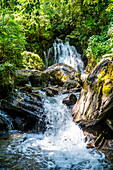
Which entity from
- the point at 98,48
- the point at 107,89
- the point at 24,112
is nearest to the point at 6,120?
the point at 24,112

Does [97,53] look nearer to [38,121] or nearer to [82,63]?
[82,63]

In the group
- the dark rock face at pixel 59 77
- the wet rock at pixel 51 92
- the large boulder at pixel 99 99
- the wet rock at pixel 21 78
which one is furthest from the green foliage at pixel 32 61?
the large boulder at pixel 99 99

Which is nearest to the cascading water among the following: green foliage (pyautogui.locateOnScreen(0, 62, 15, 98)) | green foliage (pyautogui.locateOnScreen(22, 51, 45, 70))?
green foliage (pyautogui.locateOnScreen(0, 62, 15, 98))

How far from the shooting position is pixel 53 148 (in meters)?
3.60

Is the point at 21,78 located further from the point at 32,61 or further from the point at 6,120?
the point at 32,61

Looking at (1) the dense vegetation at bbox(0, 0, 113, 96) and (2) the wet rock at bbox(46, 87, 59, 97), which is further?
(1) the dense vegetation at bbox(0, 0, 113, 96)

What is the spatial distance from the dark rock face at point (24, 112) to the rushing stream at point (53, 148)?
0.25 metres

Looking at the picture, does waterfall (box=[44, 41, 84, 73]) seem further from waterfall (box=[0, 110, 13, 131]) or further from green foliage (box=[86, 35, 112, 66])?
waterfall (box=[0, 110, 13, 131])

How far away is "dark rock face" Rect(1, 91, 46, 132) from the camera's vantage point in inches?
197

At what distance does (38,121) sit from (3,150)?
1960 millimetres

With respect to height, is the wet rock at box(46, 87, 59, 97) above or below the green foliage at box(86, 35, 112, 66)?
below

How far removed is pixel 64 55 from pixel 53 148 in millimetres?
13065

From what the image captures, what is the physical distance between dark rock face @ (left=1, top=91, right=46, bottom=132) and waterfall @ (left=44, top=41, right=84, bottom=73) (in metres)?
10.2

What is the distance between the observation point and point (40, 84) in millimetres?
8914
